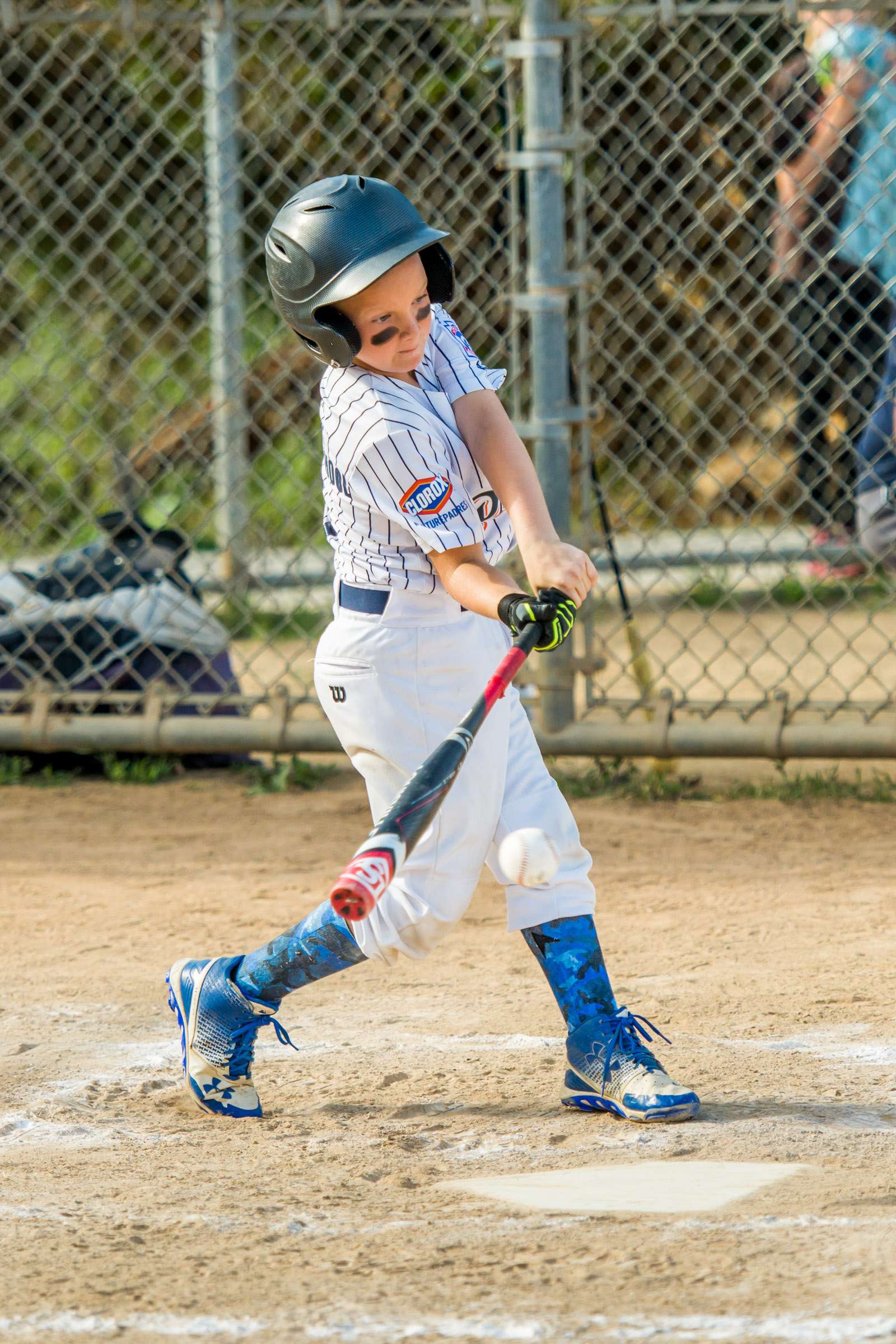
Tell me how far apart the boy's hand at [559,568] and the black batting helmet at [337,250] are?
0.43m

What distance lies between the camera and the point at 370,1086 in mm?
2691

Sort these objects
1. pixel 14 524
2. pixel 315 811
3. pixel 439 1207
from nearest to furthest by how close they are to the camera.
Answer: pixel 439 1207 → pixel 315 811 → pixel 14 524

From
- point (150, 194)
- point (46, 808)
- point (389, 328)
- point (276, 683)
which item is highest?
point (150, 194)

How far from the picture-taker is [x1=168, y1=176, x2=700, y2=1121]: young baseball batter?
244 cm

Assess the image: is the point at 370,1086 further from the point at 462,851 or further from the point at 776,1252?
the point at 776,1252

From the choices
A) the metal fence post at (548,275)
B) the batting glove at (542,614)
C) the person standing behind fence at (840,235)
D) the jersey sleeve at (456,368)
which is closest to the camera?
the batting glove at (542,614)

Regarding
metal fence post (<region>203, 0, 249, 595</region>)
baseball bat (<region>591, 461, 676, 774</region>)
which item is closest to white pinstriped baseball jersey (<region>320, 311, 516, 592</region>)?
baseball bat (<region>591, 461, 676, 774</region>)

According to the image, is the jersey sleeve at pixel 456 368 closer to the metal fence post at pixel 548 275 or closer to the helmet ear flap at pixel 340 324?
the helmet ear flap at pixel 340 324

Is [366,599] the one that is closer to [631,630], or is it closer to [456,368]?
[456,368]

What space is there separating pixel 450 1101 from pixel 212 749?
218 centimetres

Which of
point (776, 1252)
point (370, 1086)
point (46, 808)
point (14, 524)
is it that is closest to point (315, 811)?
point (46, 808)

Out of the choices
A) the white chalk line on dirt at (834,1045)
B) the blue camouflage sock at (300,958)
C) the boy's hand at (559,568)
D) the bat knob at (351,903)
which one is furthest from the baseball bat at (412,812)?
the white chalk line on dirt at (834,1045)

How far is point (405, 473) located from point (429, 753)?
0.45 m

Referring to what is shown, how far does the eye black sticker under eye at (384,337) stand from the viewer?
2486 mm
